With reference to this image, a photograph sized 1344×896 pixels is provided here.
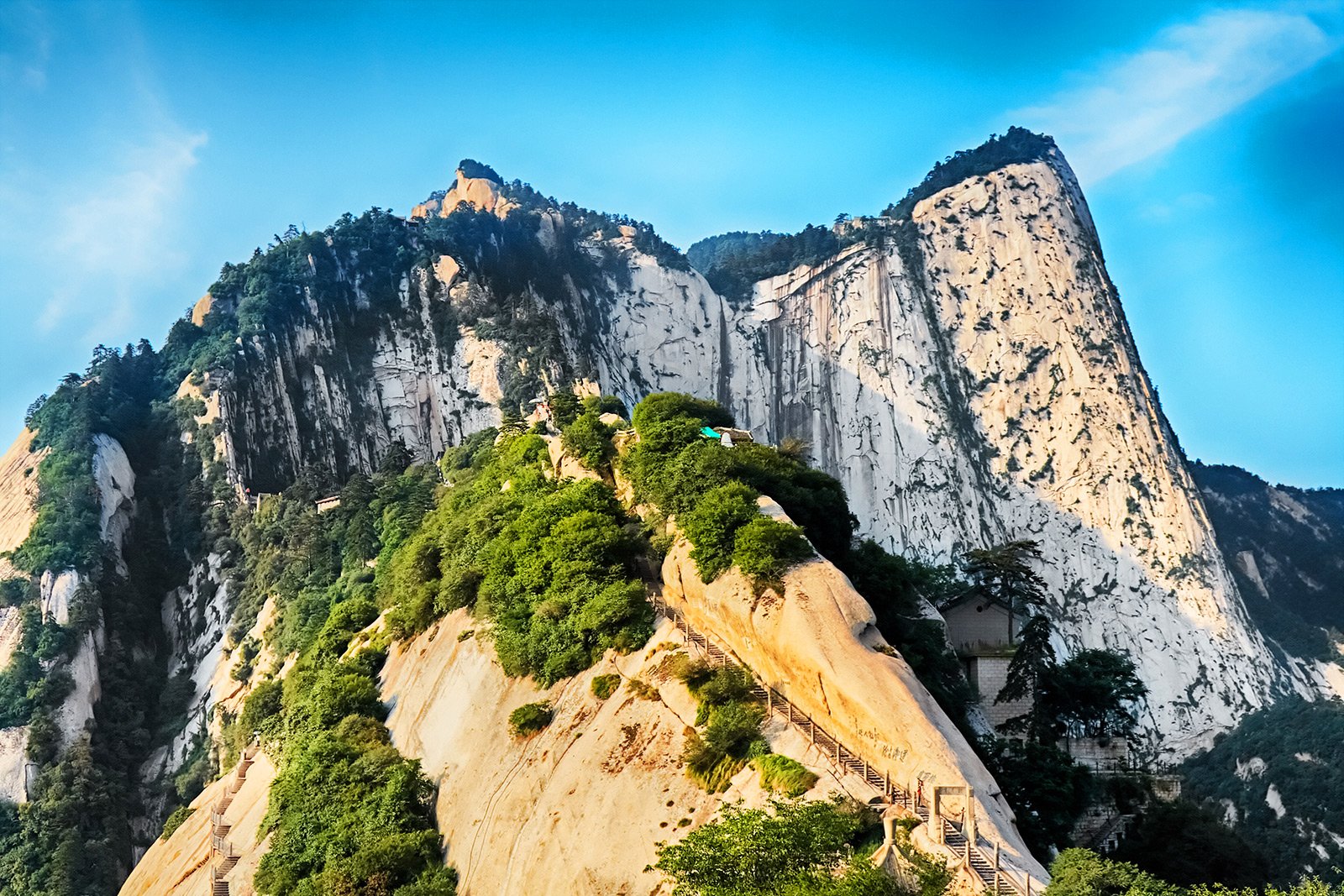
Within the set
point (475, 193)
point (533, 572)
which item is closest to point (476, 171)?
point (475, 193)

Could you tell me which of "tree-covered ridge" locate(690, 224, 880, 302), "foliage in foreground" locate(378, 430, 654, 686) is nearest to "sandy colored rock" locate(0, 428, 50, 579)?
"foliage in foreground" locate(378, 430, 654, 686)

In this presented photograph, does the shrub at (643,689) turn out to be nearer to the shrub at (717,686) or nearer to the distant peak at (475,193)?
the shrub at (717,686)

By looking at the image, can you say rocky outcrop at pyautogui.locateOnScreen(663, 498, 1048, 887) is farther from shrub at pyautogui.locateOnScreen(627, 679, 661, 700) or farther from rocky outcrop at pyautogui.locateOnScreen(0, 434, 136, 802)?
rocky outcrop at pyautogui.locateOnScreen(0, 434, 136, 802)

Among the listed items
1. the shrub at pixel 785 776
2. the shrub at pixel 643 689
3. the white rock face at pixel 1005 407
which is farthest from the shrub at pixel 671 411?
the white rock face at pixel 1005 407

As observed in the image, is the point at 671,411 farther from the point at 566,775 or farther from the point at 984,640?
the point at 566,775

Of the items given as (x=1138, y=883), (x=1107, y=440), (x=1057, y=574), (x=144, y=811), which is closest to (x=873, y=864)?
(x=1138, y=883)
